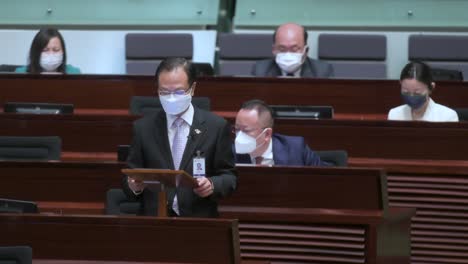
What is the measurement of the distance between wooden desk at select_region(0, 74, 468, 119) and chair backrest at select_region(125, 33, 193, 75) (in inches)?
64.4

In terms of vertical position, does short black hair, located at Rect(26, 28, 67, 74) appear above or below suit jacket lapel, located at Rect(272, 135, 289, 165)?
above

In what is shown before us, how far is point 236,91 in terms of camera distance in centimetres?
789

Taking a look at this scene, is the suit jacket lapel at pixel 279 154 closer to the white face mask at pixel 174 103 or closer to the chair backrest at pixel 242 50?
the white face mask at pixel 174 103

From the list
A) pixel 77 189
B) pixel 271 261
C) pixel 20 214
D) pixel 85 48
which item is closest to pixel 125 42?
pixel 85 48

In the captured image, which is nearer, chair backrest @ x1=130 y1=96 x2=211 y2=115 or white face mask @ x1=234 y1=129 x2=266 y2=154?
white face mask @ x1=234 y1=129 x2=266 y2=154

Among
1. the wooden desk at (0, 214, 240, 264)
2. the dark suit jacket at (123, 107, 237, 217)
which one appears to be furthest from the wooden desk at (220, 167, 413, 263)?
the wooden desk at (0, 214, 240, 264)

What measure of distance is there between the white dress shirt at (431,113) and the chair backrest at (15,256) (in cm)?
364

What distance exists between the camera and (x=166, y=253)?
4.84 m

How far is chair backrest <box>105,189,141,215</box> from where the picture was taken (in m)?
5.59

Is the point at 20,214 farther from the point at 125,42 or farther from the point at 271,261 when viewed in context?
the point at 125,42

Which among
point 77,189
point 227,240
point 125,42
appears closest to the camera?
point 227,240

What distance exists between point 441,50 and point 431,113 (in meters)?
2.36

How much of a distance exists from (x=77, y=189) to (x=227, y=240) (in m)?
1.75

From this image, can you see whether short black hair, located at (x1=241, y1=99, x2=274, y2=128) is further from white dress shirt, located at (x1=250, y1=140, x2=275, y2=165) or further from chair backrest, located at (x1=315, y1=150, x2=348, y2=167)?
chair backrest, located at (x1=315, y1=150, x2=348, y2=167)
